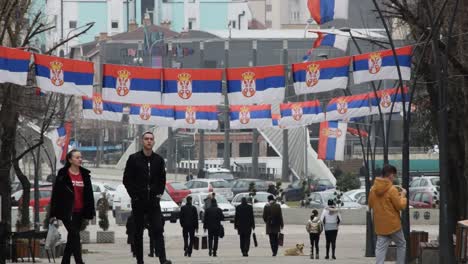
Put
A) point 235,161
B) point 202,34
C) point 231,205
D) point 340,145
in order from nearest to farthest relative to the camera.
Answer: point 340,145 → point 231,205 → point 235,161 → point 202,34

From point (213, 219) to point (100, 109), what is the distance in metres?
7.20

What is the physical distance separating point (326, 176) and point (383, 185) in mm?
77316

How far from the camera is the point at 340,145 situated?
53344 mm

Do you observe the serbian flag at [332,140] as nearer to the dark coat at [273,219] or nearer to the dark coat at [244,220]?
the dark coat at [273,219]

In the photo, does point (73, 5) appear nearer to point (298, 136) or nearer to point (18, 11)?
point (298, 136)

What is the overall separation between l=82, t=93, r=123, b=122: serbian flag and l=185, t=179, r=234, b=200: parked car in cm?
2929

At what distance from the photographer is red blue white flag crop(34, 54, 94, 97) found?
30688 millimetres

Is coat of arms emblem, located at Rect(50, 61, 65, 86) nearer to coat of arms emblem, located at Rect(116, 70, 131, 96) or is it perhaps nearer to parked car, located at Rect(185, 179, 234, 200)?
coat of arms emblem, located at Rect(116, 70, 131, 96)

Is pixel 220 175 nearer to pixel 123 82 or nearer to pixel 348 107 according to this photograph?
pixel 348 107

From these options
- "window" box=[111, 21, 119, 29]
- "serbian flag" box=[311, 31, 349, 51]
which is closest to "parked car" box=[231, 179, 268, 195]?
"serbian flag" box=[311, 31, 349, 51]

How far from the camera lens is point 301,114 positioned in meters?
49.9

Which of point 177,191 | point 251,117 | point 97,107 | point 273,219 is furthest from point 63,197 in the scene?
Answer: point 177,191

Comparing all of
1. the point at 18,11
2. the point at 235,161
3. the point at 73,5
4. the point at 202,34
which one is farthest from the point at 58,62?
the point at 73,5

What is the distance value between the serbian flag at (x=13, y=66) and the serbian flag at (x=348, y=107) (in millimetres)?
18193
